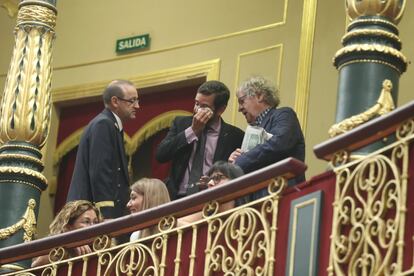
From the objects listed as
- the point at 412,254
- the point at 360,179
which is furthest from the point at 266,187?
the point at 412,254

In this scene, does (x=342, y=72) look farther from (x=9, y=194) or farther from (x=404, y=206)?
(x=9, y=194)

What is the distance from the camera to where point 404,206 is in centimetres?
663

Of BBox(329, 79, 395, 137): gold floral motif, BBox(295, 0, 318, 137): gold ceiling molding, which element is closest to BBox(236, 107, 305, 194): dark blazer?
BBox(329, 79, 395, 137): gold floral motif

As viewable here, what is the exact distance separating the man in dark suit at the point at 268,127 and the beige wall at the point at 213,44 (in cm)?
155

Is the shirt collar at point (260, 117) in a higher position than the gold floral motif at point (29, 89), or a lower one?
lower

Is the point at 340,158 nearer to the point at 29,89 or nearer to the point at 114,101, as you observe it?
the point at 114,101

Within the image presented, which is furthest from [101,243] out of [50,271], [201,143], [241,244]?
[201,143]

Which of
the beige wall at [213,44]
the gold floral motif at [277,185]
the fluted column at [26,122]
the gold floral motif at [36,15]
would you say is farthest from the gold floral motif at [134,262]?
the beige wall at [213,44]

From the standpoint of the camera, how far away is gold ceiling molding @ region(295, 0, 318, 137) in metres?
11.0

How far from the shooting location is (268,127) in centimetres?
909

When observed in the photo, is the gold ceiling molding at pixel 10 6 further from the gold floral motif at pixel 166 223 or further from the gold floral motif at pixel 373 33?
the gold floral motif at pixel 373 33

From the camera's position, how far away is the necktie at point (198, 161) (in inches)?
374

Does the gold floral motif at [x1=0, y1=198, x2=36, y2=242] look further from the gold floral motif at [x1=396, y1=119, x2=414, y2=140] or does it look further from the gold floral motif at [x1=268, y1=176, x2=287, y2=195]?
the gold floral motif at [x1=396, y1=119, x2=414, y2=140]

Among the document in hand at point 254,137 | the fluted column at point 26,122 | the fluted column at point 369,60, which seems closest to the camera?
the fluted column at point 369,60
